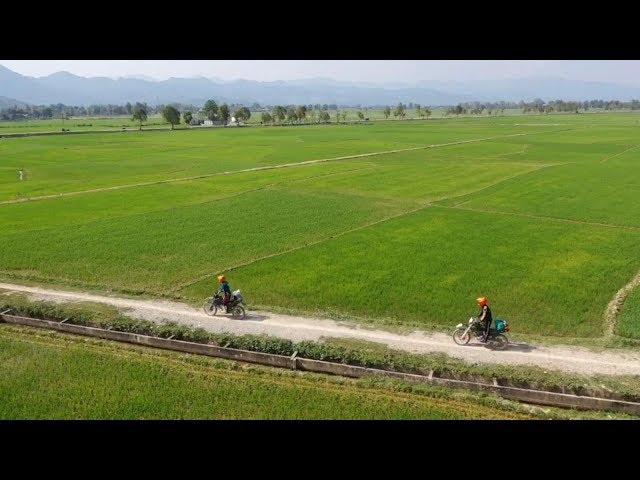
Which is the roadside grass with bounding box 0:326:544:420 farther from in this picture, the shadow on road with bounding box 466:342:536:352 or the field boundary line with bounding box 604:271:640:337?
the field boundary line with bounding box 604:271:640:337

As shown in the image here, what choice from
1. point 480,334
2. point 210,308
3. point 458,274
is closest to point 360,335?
point 480,334

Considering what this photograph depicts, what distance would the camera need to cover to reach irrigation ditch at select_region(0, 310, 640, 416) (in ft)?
39.7

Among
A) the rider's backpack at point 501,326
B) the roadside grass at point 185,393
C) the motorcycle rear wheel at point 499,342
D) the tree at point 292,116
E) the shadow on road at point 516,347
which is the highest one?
the tree at point 292,116

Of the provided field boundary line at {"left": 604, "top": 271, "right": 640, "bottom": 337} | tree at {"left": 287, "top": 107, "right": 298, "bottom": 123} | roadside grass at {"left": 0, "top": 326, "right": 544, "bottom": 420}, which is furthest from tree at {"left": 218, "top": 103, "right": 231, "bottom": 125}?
roadside grass at {"left": 0, "top": 326, "right": 544, "bottom": 420}

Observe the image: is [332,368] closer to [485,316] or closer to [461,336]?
[461,336]

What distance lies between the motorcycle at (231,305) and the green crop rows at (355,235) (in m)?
1.48

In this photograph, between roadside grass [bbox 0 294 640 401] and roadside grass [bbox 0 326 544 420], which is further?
roadside grass [bbox 0 294 640 401]

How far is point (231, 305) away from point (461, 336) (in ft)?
24.9

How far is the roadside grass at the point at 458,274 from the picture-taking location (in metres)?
17.9

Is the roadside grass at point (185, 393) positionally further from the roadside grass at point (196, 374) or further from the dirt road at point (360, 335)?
the dirt road at point (360, 335)

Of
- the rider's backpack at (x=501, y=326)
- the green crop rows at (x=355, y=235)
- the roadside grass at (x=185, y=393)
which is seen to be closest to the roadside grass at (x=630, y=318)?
the green crop rows at (x=355, y=235)

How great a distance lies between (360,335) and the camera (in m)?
16.0

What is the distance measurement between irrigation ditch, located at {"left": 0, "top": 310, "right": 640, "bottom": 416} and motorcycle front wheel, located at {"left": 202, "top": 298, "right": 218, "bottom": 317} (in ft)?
7.93

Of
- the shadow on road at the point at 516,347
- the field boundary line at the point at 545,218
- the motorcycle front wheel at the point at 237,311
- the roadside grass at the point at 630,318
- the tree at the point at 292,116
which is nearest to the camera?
the shadow on road at the point at 516,347
